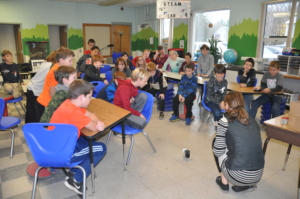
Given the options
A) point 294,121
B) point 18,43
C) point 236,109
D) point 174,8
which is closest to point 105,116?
point 236,109

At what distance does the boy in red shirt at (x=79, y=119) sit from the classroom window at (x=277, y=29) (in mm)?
5240

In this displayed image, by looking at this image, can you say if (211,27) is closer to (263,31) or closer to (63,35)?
(263,31)

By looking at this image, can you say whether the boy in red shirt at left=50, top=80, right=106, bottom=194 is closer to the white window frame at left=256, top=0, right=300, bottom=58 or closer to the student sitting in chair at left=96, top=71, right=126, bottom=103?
the student sitting in chair at left=96, top=71, right=126, bottom=103

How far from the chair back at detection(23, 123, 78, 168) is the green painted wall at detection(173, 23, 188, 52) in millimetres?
6916

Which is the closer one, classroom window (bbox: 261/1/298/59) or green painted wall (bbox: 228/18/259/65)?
classroom window (bbox: 261/1/298/59)

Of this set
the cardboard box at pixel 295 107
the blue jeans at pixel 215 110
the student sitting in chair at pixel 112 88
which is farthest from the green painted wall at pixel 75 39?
the cardboard box at pixel 295 107

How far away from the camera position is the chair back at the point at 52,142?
172 cm

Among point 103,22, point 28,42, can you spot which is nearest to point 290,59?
point 103,22

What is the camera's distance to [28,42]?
7902mm

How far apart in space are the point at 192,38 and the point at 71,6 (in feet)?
15.2

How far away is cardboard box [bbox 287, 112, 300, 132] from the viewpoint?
2100 mm

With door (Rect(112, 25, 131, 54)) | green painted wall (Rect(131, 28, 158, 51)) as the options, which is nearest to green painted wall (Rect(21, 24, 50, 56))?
door (Rect(112, 25, 131, 54))

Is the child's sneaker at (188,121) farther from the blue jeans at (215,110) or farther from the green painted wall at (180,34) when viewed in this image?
the green painted wall at (180,34)

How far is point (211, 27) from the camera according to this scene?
24.2 feet
